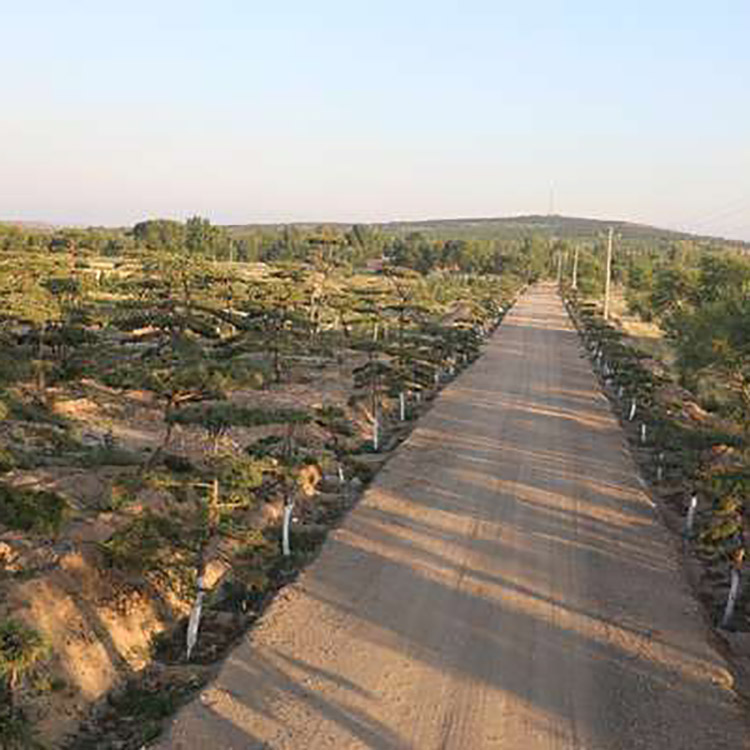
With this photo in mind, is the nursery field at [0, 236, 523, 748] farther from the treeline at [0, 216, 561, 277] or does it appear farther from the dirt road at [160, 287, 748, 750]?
the treeline at [0, 216, 561, 277]

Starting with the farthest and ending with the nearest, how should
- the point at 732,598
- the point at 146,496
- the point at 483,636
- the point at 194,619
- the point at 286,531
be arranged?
the point at 146,496, the point at 286,531, the point at 732,598, the point at 483,636, the point at 194,619

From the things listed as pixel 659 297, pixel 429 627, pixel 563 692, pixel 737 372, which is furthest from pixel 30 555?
pixel 659 297

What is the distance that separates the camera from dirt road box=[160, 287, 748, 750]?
39.0 ft

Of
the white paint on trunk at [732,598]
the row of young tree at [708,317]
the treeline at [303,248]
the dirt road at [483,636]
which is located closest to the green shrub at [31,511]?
the dirt road at [483,636]

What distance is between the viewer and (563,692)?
510 inches

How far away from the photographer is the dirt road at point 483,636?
11.9 meters

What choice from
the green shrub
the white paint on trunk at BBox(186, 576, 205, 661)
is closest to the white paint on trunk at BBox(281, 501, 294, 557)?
the white paint on trunk at BBox(186, 576, 205, 661)

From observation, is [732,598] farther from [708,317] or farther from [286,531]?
[708,317]

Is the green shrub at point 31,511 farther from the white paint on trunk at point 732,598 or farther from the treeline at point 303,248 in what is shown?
the treeline at point 303,248

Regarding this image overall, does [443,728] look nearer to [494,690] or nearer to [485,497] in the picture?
[494,690]

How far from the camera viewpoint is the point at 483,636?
14.7 meters

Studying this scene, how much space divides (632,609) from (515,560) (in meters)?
2.95

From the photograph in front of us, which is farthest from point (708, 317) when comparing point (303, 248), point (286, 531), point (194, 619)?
point (303, 248)

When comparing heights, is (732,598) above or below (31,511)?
below
